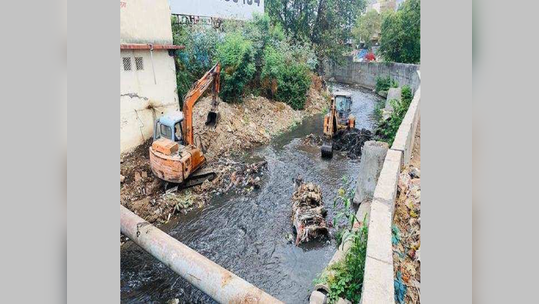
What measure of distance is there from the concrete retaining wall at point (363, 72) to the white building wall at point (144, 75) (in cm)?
1064

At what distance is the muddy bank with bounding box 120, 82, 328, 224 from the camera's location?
6.30 meters

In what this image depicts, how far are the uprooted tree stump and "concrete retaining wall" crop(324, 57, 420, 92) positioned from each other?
10.2 metres

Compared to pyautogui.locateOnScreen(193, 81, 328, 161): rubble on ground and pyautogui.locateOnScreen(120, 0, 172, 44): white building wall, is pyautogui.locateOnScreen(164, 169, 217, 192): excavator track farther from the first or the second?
pyautogui.locateOnScreen(120, 0, 172, 44): white building wall

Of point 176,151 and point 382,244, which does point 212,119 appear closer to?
point 176,151

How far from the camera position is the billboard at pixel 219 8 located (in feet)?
29.6

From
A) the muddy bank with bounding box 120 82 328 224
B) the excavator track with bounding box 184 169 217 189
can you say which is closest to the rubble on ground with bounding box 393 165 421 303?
the muddy bank with bounding box 120 82 328 224

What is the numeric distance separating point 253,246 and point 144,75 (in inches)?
175

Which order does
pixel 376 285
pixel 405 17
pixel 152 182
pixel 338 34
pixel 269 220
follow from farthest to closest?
pixel 338 34
pixel 405 17
pixel 152 182
pixel 269 220
pixel 376 285

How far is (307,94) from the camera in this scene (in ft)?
46.5

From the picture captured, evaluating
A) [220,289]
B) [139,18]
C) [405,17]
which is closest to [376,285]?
[220,289]

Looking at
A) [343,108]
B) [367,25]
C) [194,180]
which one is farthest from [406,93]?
[194,180]
